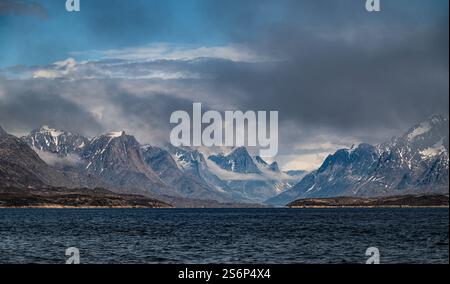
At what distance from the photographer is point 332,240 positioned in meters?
152

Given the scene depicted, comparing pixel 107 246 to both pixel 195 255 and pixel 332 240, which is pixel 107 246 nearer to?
pixel 195 255

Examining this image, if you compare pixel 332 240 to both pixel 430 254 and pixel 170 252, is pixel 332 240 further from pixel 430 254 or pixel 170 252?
pixel 170 252

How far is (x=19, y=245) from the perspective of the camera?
13200 cm
